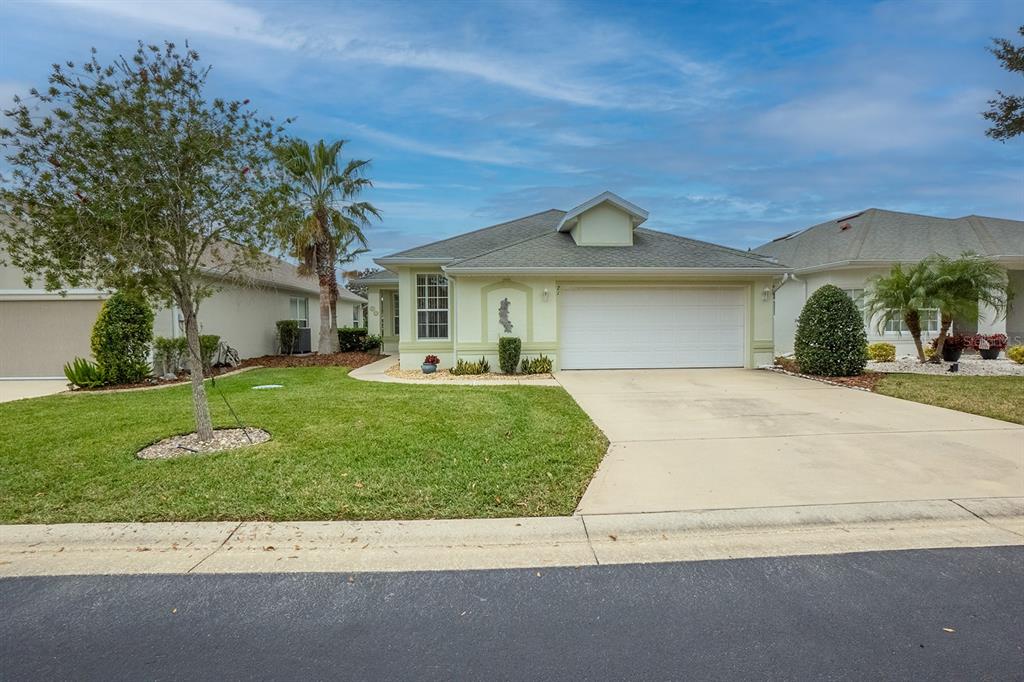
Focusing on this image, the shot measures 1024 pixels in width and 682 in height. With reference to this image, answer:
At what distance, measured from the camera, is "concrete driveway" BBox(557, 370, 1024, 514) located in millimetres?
4844

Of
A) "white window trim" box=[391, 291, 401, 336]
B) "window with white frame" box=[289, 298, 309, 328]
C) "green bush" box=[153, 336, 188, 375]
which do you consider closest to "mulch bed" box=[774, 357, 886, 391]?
"white window trim" box=[391, 291, 401, 336]

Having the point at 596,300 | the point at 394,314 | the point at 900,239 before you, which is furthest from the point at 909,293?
the point at 394,314

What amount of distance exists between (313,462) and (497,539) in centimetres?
269

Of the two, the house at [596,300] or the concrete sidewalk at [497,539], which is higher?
the house at [596,300]

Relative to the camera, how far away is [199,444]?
650cm

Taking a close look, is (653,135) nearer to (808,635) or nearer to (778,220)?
(778,220)

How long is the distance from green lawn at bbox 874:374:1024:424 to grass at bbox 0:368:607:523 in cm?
630

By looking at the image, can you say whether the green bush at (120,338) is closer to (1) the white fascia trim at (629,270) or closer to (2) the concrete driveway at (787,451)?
(1) the white fascia trim at (629,270)

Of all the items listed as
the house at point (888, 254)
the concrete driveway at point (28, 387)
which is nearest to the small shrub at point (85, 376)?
the concrete driveway at point (28, 387)

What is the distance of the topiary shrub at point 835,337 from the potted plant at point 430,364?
30.6ft

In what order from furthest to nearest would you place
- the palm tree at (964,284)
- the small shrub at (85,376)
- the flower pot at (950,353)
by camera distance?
the flower pot at (950,353)
the palm tree at (964,284)
the small shrub at (85,376)

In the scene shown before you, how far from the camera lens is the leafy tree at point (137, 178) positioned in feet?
16.9

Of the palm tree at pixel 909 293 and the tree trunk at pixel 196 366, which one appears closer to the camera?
the tree trunk at pixel 196 366

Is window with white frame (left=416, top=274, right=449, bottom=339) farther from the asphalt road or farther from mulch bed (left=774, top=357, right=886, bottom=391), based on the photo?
the asphalt road
